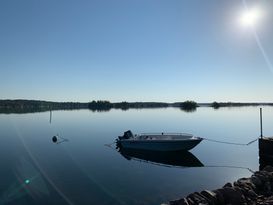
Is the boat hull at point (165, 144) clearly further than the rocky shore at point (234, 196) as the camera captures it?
Yes

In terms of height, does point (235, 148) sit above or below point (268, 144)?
below

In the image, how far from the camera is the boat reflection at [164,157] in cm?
2539

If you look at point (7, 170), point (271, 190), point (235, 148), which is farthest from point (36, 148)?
point (271, 190)

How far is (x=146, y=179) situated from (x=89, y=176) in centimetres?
467

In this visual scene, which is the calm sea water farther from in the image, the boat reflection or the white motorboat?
the white motorboat

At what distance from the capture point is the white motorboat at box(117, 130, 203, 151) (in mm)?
28828

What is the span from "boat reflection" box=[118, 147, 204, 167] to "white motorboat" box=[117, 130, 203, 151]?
54 cm

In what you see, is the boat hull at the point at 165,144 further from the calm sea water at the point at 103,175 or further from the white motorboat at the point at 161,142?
the calm sea water at the point at 103,175

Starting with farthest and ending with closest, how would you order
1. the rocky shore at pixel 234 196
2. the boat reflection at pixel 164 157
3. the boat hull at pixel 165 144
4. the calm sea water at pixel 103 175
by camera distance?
the boat hull at pixel 165 144 → the boat reflection at pixel 164 157 → the calm sea water at pixel 103 175 → the rocky shore at pixel 234 196

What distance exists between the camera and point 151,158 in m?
28.3

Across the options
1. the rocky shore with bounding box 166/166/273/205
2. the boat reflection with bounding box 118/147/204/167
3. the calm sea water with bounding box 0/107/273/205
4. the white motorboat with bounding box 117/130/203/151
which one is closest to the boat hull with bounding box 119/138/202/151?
the white motorboat with bounding box 117/130/203/151

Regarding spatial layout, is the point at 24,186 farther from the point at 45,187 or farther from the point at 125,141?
the point at 125,141

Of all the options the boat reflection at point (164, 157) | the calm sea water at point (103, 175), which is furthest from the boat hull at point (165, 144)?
the calm sea water at point (103, 175)

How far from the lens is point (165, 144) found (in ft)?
96.1
